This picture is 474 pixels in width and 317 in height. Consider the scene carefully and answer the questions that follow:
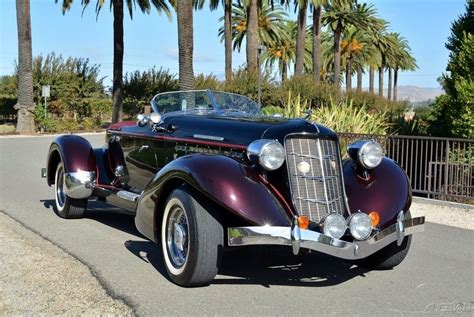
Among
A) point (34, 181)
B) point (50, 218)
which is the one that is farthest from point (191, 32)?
point (50, 218)

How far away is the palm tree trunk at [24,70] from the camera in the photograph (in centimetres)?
2616

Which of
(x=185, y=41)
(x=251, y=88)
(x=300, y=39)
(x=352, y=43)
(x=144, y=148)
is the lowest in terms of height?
(x=144, y=148)

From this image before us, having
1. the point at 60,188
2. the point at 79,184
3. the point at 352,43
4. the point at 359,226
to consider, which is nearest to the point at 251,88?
the point at 60,188

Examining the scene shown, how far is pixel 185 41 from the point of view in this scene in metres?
19.8

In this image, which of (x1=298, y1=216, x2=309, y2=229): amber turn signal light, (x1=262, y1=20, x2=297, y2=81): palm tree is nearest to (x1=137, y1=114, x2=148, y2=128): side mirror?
(x1=298, y1=216, x2=309, y2=229): amber turn signal light

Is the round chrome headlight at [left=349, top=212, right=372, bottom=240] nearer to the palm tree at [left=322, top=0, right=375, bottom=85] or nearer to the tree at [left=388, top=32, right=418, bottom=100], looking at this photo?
the palm tree at [left=322, top=0, right=375, bottom=85]

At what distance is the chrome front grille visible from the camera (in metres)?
4.82

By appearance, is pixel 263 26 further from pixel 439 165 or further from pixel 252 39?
pixel 439 165

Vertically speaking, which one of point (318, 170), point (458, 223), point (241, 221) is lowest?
point (458, 223)

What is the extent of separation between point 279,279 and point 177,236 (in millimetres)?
1013

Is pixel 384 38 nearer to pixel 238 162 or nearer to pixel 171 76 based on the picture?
pixel 171 76

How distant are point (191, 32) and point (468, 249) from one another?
48.9 ft

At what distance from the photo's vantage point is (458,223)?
816 centimetres

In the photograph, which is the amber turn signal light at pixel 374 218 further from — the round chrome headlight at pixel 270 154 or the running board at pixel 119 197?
the running board at pixel 119 197
